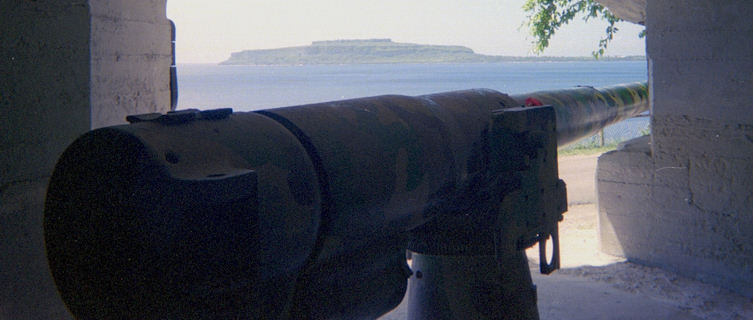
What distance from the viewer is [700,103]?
15.7 ft

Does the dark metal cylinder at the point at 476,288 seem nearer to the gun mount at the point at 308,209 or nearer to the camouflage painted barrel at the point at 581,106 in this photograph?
the gun mount at the point at 308,209

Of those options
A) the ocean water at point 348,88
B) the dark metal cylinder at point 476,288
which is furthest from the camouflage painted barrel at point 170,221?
the ocean water at point 348,88

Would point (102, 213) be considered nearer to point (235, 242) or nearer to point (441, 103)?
point (235, 242)

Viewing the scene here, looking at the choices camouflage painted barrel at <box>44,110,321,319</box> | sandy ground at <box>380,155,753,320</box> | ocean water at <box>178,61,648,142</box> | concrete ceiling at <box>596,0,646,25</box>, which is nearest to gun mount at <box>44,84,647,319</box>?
camouflage painted barrel at <box>44,110,321,319</box>

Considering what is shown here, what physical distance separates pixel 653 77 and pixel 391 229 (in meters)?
3.83

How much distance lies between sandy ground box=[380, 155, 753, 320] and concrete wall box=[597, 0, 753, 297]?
0.16 m

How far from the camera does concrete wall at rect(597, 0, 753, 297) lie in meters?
4.56

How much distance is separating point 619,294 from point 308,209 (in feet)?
13.0

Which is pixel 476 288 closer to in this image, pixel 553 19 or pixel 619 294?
pixel 619 294

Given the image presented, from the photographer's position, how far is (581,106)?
3314 millimetres

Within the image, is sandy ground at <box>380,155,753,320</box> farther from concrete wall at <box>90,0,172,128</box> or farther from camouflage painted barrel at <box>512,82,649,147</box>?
concrete wall at <box>90,0,172,128</box>

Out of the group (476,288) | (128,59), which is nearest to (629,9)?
(128,59)

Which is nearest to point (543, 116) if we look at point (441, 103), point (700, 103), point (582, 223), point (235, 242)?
point (441, 103)

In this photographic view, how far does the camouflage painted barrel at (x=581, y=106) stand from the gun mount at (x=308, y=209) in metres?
0.58
